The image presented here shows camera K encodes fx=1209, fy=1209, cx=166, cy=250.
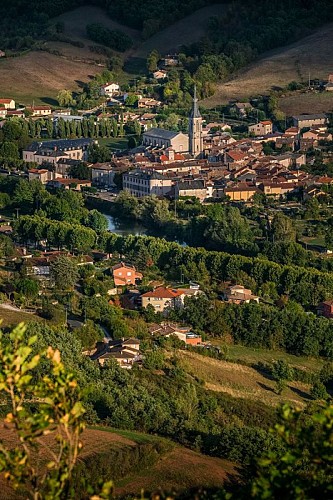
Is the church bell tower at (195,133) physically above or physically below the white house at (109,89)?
below

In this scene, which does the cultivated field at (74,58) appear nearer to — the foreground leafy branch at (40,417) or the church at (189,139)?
the church at (189,139)

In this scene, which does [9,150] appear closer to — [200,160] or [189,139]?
[189,139]

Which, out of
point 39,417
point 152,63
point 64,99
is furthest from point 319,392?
point 152,63

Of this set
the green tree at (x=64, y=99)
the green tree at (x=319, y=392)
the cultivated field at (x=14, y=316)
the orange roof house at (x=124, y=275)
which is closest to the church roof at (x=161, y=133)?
the green tree at (x=64, y=99)

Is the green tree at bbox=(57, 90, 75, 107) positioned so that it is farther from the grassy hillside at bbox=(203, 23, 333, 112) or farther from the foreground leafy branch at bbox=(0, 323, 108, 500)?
the foreground leafy branch at bbox=(0, 323, 108, 500)

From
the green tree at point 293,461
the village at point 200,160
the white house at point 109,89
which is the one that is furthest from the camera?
the white house at point 109,89

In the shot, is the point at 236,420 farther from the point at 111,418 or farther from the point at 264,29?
the point at 264,29

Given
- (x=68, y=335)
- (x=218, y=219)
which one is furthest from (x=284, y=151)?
(x=68, y=335)
